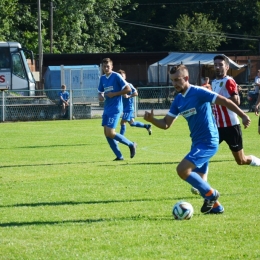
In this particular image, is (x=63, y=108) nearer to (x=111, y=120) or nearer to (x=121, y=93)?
(x=111, y=120)

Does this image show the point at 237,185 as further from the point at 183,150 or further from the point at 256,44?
the point at 256,44

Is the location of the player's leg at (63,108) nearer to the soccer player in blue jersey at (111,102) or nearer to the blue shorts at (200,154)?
the soccer player in blue jersey at (111,102)

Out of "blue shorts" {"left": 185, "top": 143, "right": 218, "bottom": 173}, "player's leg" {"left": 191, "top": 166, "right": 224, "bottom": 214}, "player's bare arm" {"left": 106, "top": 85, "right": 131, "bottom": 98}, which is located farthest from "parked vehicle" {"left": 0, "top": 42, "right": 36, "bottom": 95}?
"blue shorts" {"left": 185, "top": 143, "right": 218, "bottom": 173}

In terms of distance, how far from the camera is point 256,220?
24.0 ft

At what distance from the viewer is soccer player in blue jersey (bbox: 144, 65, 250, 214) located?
24.8ft

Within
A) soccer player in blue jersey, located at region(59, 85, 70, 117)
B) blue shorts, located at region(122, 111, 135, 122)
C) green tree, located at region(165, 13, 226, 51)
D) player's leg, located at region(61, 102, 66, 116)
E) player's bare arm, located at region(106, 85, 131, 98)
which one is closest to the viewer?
player's bare arm, located at region(106, 85, 131, 98)

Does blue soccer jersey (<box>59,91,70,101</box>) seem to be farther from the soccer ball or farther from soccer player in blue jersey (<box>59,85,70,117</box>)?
the soccer ball

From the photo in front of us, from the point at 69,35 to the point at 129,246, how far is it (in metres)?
50.5

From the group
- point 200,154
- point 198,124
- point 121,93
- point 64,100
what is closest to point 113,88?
point 121,93

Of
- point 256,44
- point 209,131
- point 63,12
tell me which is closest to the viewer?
point 209,131

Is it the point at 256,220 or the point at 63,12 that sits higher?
the point at 63,12

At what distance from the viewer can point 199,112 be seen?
773 centimetres

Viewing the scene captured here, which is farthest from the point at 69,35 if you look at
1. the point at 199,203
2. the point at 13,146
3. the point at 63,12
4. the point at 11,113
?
the point at 199,203

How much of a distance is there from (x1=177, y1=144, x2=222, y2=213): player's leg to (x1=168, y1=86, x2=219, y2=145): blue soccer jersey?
12 centimetres
